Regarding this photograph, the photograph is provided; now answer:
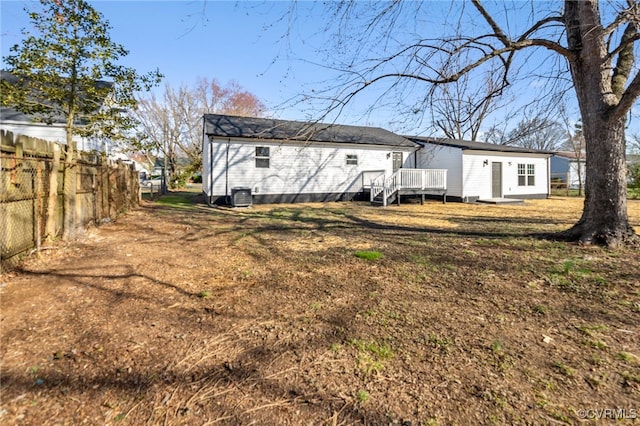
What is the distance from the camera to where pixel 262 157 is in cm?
1508

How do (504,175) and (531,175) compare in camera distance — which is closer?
(504,175)

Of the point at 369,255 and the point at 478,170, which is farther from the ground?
the point at 478,170

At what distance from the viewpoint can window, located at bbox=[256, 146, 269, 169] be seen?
15.1 meters

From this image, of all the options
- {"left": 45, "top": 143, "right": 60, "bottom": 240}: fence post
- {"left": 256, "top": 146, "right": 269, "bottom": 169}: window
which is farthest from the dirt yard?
{"left": 256, "top": 146, "right": 269, "bottom": 169}: window

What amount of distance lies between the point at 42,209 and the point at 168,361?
13.9ft

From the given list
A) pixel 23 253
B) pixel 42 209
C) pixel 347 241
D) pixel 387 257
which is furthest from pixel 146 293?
pixel 347 241

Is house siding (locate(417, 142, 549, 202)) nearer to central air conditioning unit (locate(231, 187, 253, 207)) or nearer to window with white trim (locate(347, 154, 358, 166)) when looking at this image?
window with white trim (locate(347, 154, 358, 166))

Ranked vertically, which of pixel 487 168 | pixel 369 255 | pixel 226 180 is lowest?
pixel 369 255

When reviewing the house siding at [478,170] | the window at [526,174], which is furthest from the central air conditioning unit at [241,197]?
the window at [526,174]

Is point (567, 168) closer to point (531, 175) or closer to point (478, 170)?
point (531, 175)

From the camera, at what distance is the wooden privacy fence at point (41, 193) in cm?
383

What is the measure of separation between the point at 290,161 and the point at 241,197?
3.58 meters

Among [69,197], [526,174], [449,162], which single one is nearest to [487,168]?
[449,162]

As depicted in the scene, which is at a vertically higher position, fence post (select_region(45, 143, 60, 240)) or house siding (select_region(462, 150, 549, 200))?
house siding (select_region(462, 150, 549, 200))
